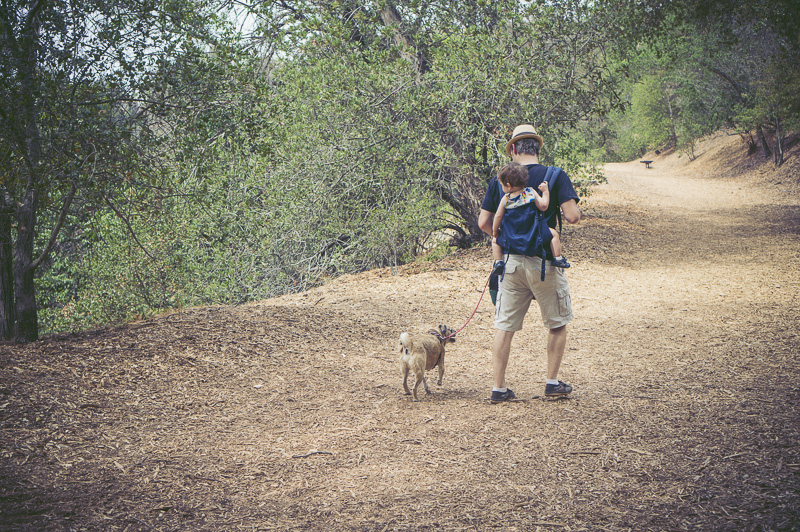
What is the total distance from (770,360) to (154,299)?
10.6 metres

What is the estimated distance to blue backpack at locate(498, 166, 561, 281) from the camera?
164 inches

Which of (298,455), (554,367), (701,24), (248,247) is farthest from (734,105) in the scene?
(298,455)

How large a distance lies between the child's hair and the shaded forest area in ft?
10.7

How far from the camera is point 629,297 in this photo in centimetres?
855

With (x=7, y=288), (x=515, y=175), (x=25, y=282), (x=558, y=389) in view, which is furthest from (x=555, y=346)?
(x=7, y=288)

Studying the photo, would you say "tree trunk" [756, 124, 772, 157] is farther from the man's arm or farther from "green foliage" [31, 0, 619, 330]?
the man's arm

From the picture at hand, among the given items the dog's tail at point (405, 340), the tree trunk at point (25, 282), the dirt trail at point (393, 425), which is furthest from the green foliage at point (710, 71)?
the tree trunk at point (25, 282)

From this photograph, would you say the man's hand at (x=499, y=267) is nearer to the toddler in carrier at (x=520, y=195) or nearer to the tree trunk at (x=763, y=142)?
the toddler in carrier at (x=520, y=195)

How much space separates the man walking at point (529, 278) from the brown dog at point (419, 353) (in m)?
0.60

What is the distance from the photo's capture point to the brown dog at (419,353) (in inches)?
184

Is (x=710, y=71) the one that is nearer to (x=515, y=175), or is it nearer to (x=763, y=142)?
(x=763, y=142)

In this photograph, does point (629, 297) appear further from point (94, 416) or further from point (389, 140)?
point (94, 416)

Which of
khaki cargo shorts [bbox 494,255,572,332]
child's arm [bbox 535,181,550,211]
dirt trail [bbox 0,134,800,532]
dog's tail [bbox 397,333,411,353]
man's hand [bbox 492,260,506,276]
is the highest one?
child's arm [bbox 535,181,550,211]

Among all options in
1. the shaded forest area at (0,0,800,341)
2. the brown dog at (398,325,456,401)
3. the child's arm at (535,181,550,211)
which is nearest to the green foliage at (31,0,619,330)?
the shaded forest area at (0,0,800,341)
